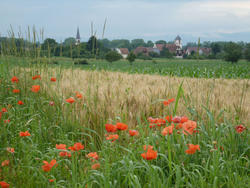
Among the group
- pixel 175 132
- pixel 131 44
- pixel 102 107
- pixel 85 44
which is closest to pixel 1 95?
pixel 85 44

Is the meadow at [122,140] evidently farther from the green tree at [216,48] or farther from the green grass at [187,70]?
the green tree at [216,48]

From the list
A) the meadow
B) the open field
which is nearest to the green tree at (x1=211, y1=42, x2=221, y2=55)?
the open field

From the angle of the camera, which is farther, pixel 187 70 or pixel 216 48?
pixel 216 48

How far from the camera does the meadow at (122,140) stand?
1685 mm

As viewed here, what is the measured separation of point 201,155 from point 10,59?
3.96 m

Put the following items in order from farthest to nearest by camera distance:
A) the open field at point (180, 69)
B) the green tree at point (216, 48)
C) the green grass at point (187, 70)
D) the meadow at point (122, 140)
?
the green tree at point (216, 48) < the green grass at point (187, 70) < the open field at point (180, 69) < the meadow at point (122, 140)

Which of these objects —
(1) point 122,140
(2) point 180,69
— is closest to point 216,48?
(2) point 180,69

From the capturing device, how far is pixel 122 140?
8.45 ft

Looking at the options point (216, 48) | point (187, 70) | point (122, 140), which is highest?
point (216, 48)

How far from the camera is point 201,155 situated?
2.00m

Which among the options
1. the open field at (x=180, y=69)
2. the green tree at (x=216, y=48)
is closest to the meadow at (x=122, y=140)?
the open field at (x=180, y=69)

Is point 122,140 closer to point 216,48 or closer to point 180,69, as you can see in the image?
point 180,69

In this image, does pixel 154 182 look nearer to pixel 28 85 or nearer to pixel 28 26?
pixel 28 85

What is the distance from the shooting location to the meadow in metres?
1.68
